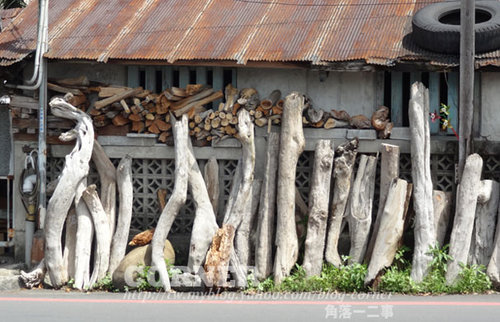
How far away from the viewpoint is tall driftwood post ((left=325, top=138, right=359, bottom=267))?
1054 centimetres

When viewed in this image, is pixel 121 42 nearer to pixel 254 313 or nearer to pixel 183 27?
pixel 183 27

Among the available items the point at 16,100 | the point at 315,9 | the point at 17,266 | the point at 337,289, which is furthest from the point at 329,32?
the point at 17,266

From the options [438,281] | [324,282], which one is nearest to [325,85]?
[324,282]

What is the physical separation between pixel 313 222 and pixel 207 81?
2.74 m

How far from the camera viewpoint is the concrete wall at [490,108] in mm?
10648

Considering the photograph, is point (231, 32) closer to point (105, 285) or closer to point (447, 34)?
point (447, 34)

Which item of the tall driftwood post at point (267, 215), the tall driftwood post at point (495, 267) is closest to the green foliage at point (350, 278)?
the tall driftwood post at point (267, 215)

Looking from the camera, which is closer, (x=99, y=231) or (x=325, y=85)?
(x=99, y=231)

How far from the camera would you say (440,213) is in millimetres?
10281

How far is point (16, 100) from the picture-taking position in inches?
463

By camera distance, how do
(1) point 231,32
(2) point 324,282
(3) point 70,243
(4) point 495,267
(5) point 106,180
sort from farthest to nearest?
(1) point 231,32, (5) point 106,180, (3) point 70,243, (2) point 324,282, (4) point 495,267

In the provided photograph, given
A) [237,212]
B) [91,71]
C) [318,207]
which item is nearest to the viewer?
[318,207]

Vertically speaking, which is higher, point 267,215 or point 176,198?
point 176,198

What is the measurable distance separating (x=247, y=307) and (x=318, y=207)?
5.95 feet
